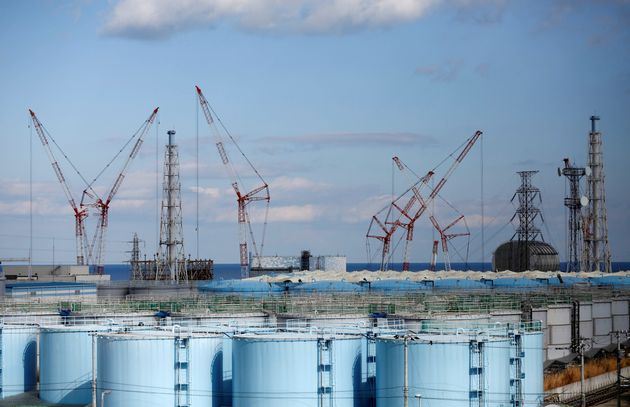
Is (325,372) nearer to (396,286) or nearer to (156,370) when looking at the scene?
(156,370)

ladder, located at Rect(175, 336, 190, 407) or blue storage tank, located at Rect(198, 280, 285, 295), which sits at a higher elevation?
blue storage tank, located at Rect(198, 280, 285, 295)

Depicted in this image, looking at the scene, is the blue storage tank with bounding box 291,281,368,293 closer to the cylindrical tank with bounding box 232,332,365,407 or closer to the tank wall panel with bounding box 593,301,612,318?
the tank wall panel with bounding box 593,301,612,318

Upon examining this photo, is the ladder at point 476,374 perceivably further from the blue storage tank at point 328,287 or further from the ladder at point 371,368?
the blue storage tank at point 328,287

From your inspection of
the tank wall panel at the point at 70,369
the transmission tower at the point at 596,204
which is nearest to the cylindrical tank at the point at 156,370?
the tank wall panel at the point at 70,369

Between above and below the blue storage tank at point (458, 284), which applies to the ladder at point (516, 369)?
below

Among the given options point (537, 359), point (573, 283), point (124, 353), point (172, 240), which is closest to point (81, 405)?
point (124, 353)

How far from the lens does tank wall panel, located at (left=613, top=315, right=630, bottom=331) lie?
74688 millimetres

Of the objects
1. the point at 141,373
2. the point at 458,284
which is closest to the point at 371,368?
the point at 141,373

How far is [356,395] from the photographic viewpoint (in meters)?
44.0

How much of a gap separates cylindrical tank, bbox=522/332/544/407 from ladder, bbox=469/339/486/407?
521 cm

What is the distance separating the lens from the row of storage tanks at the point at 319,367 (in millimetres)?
40969

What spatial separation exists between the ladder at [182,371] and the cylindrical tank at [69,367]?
321 inches

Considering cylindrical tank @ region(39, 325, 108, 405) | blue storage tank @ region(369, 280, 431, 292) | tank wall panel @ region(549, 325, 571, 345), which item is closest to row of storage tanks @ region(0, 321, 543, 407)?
cylindrical tank @ region(39, 325, 108, 405)

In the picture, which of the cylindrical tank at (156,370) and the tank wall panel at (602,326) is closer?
the cylindrical tank at (156,370)
